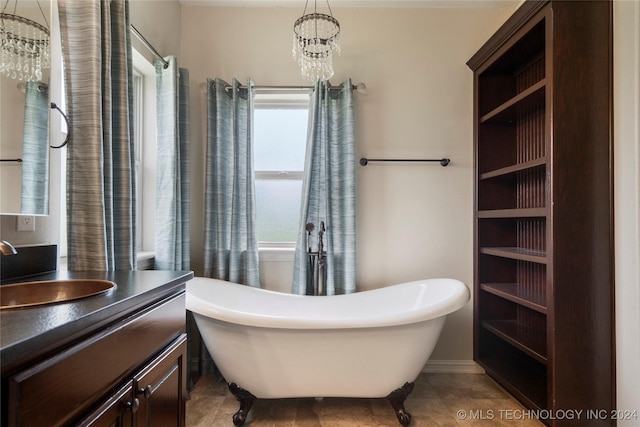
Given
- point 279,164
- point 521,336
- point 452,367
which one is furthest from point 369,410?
point 279,164

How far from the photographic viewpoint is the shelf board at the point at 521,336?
178 centimetres

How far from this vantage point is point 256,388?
1.71m

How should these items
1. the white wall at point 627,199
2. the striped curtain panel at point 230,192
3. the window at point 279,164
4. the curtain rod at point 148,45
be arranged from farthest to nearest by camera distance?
1. the window at point 279,164
2. the striped curtain panel at point 230,192
3. the curtain rod at point 148,45
4. the white wall at point 627,199

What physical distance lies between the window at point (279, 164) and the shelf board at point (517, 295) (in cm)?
142

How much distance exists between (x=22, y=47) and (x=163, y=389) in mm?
1224

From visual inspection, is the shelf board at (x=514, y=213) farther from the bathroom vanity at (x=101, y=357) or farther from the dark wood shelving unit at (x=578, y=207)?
the bathroom vanity at (x=101, y=357)

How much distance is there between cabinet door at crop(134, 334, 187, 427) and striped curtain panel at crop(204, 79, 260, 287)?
1136mm

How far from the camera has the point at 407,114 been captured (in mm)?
2434

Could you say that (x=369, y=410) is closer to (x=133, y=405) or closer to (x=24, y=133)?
(x=133, y=405)

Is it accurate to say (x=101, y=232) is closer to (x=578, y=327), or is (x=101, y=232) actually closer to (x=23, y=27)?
(x=23, y=27)

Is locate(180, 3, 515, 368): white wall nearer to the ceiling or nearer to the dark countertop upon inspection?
the ceiling

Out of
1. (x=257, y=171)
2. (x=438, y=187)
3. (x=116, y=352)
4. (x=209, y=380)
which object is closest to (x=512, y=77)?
(x=438, y=187)

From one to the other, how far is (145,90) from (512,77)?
257 cm

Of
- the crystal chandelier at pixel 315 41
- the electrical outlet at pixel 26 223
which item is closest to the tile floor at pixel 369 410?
the electrical outlet at pixel 26 223
